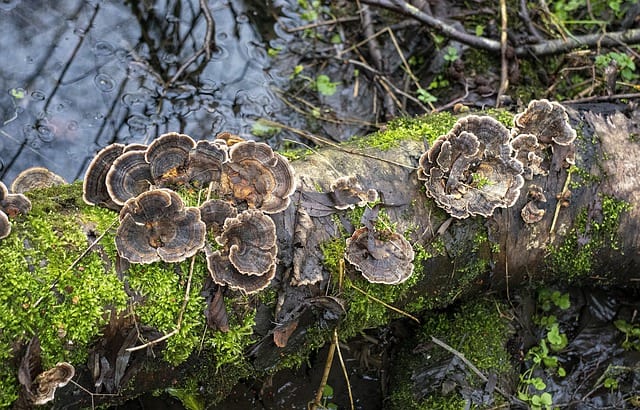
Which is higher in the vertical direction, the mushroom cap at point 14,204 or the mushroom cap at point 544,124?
the mushroom cap at point 14,204

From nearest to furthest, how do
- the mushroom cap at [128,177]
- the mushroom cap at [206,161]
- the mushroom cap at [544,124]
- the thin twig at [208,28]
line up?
the mushroom cap at [128,177] < the mushroom cap at [206,161] < the mushroom cap at [544,124] < the thin twig at [208,28]

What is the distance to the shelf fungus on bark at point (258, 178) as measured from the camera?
123 inches

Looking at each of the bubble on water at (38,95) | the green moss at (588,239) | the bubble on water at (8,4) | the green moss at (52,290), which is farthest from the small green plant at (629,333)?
the bubble on water at (8,4)

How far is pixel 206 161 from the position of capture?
3105 millimetres

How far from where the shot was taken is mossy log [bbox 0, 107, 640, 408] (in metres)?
2.83

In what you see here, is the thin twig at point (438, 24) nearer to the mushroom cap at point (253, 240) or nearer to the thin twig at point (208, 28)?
the thin twig at point (208, 28)

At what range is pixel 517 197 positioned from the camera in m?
3.74

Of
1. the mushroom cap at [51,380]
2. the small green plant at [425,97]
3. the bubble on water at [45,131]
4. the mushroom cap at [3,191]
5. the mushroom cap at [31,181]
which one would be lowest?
the mushroom cap at [51,380]

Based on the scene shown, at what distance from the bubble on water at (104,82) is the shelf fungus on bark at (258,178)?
290 cm

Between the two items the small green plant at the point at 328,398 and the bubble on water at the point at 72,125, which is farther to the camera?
the bubble on water at the point at 72,125

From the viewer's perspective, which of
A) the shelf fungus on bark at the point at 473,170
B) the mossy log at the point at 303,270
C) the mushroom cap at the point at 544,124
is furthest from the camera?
the mushroom cap at the point at 544,124

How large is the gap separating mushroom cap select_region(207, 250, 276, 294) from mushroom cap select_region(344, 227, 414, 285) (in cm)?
60

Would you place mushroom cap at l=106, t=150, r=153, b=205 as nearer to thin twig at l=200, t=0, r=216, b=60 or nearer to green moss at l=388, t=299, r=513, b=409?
green moss at l=388, t=299, r=513, b=409

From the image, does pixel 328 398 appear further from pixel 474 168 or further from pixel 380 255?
pixel 474 168
